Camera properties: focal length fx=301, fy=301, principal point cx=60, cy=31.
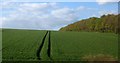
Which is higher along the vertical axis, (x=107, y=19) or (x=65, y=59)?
(x=107, y=19)

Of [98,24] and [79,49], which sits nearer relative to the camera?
[79,49]

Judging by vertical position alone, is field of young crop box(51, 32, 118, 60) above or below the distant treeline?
below

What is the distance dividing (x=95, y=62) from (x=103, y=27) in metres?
70.5

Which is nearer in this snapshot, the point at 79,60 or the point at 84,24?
the point at 79,60

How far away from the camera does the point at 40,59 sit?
26.4 metres

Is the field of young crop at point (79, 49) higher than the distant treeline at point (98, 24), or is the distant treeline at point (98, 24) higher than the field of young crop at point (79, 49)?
the distant treeline at point (98, 24)

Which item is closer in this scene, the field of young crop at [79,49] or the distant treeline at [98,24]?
the field of young crop at [79,49]

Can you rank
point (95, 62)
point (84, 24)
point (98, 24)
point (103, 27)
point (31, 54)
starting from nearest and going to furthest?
point (95, 62)
point (31, 54)
point (103, 27)
point (98, 24)
point (84, 24)

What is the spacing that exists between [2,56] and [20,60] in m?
2.67

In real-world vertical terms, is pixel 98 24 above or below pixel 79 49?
above

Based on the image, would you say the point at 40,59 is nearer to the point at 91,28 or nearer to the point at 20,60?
the point at 20,60

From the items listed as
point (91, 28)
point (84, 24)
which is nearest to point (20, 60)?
point (91, 28)

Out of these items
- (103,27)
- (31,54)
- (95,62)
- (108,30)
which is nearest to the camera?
(95,62)

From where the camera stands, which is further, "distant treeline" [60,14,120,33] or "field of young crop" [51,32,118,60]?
"distant treeline" [60,14,120,33]
